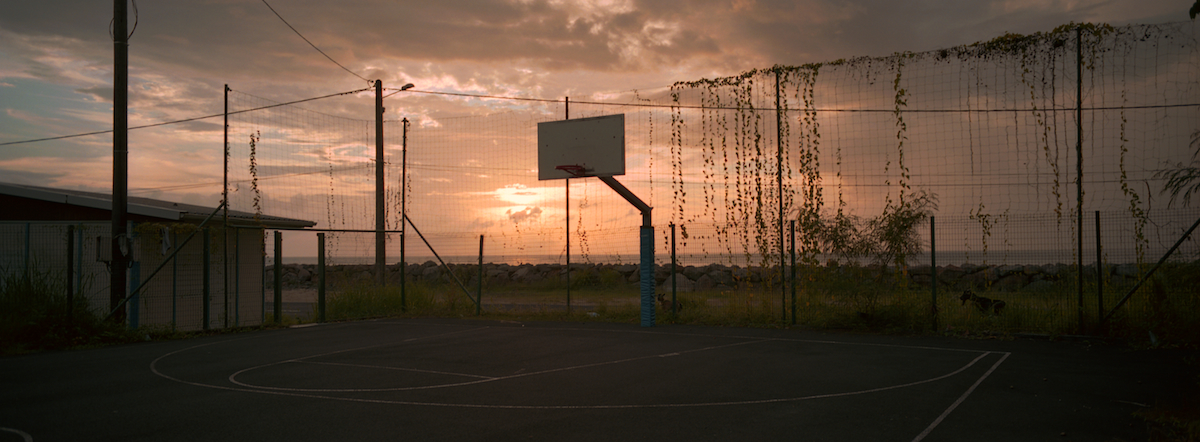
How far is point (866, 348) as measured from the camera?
943 centimetres

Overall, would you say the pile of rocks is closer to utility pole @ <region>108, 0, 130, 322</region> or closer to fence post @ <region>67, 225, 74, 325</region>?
utility pole @ <region>108, 0, 130, 322</region>

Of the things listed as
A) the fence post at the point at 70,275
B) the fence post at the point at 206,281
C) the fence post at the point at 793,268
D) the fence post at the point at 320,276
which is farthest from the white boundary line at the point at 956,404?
the fence post at the point at 320,276

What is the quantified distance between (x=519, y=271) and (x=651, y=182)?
14.0 meters

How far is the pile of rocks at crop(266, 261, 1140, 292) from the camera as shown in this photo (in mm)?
15719

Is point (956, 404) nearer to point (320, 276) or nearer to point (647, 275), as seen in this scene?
point (647, 275)

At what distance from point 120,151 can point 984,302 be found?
14.9 meters

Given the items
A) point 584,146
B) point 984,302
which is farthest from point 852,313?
point 584,146

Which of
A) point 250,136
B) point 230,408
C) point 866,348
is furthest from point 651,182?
point 230,408

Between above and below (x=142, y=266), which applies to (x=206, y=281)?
below

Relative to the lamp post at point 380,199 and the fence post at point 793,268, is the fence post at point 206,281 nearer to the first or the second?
the lamp post at point 380,199

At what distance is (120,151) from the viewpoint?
11.7m

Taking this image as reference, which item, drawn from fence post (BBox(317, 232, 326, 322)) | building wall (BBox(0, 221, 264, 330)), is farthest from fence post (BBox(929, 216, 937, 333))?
building wall (BBox(0, 221, 264, 330))

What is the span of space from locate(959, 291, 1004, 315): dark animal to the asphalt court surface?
0.97 meters

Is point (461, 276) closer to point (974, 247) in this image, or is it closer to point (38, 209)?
point (38, 209)
